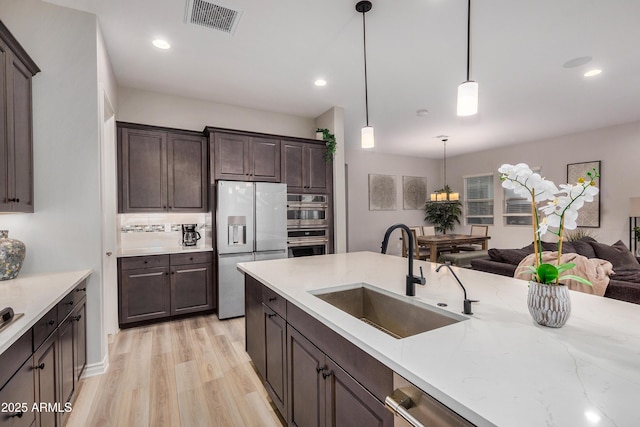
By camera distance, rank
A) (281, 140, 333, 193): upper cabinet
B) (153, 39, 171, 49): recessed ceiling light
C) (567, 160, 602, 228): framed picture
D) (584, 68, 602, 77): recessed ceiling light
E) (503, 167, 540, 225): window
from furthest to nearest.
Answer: (503, 167, 540, 225): window → (567, 160, 602, 228): framed picture → (281, 140, 333, 193): upper cabinet → (584, 68, 602, 77): recessed ceiling light → (153, 39, 171, 49): recessed ceiling light

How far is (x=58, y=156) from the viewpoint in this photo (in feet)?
7.45

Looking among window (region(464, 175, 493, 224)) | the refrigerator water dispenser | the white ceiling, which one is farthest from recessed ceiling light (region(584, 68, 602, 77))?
the refrigerator water dispenser

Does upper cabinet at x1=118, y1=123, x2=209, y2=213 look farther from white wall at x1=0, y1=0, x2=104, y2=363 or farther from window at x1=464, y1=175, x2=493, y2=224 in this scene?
window at x1=464, y1=175, x2=493, y2=224

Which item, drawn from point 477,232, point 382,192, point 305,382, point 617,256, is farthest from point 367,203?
point 305,382

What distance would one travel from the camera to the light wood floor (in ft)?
6.28

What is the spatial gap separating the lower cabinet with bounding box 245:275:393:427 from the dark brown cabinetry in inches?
70.1

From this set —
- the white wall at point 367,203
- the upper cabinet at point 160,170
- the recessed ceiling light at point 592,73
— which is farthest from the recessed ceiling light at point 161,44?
the white wall at point 367,203

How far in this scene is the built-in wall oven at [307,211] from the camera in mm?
4141

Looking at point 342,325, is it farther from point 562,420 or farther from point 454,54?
point 454,54

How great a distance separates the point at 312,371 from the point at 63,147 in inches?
96.5

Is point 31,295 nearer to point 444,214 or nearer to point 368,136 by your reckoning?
point 368,136

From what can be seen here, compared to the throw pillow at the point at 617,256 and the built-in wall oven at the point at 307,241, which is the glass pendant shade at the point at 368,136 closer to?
the built-in wall oven at the point at 307,241

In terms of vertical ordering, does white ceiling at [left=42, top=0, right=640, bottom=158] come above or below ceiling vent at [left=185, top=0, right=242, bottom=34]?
below

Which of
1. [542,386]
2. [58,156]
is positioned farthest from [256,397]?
[58,156]
